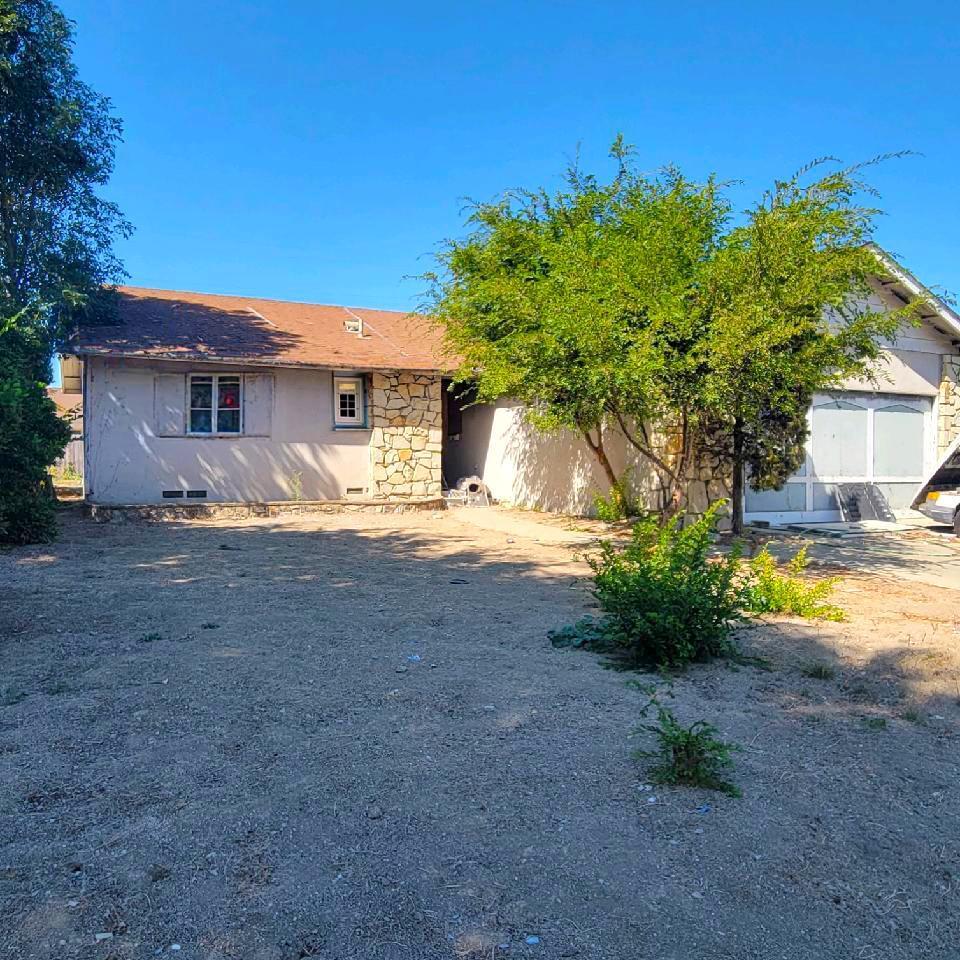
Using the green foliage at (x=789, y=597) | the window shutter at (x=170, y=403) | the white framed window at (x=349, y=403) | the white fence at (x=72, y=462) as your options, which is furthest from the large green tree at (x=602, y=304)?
the white fence at (x=72, y=462)

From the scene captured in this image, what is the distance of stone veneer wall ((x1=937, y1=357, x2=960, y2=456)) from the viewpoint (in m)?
16.5

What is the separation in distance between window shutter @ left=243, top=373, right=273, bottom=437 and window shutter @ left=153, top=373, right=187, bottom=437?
1.21 m

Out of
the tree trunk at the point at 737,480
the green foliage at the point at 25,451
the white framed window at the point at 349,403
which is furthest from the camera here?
the white framed window at the point at 349,403

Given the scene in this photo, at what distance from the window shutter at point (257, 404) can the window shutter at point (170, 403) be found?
1210mm

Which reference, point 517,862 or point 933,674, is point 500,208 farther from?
point 517,862

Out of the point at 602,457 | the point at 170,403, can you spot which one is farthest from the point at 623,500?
the point at 170,403

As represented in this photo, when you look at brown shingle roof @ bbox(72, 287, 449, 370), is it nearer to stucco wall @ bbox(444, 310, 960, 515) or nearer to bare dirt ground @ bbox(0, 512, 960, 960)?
stucco wall @ bbox(444, 310, 960, 515)

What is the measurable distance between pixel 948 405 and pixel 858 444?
9.35 ft

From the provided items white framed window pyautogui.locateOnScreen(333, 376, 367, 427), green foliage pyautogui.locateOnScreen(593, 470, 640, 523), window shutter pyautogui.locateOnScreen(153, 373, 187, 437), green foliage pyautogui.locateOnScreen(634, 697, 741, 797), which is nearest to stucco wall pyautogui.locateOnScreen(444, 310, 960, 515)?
green foliage pyautogui.locateOnScreen(593, 470, 640, 523)

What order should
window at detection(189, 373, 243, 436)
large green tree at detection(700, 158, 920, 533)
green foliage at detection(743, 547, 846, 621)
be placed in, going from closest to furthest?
green foliage at detection(743, 547, 846, 621), large green tree at detection(700, 158, 920, 533), window at detection(189, 373, 243, 436)

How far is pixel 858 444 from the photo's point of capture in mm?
15531

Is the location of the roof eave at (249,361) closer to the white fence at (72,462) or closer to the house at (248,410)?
the house at (248,410)

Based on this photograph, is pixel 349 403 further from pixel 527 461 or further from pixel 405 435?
pixel 527 461

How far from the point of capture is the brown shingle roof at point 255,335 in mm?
15172
